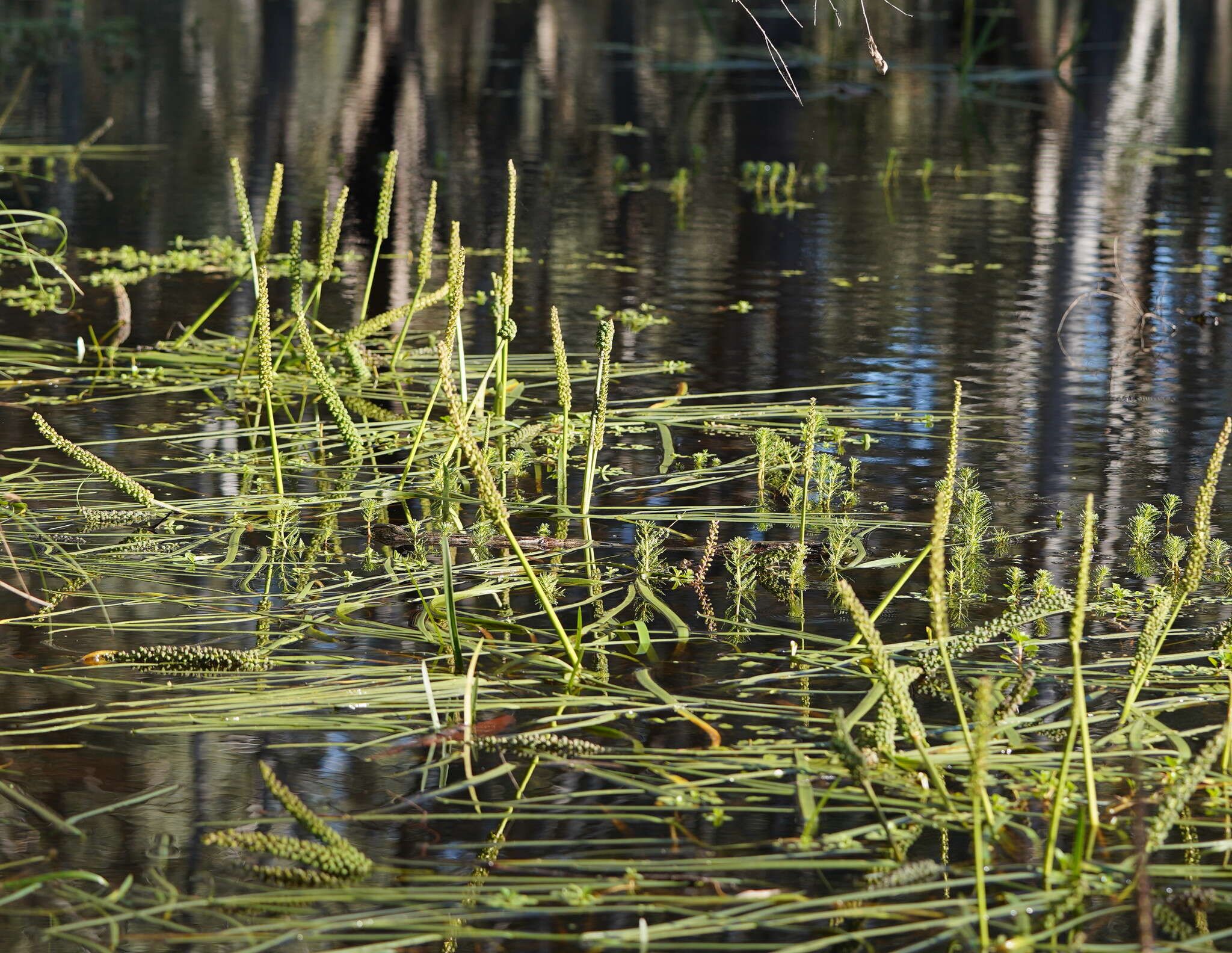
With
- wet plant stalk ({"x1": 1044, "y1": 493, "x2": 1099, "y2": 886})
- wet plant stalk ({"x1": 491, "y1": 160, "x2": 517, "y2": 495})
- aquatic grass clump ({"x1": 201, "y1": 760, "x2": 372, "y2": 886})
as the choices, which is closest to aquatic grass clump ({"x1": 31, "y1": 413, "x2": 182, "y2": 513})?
wet plant stalk ({"x1": 491, "y1": 160, "x2": 517, "y2": 495})

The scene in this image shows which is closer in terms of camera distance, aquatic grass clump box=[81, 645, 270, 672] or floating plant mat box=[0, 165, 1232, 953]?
floating plant mat box=[0, 165, 1232, 953]

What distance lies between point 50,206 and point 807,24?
591 inches

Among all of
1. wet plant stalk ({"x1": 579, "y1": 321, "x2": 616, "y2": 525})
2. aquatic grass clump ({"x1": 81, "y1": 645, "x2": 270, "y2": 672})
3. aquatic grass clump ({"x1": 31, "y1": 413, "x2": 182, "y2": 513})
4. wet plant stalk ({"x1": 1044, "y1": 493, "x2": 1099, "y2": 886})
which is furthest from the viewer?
wet plant stalk ({"x1": 579, "y1": 321, "x2": 616, "y2": 525})

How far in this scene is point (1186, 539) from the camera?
4.59 metres

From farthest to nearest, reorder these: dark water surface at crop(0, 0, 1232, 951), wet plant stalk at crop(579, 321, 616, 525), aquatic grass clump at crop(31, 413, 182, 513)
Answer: dark water surface at crop(0, 0, 1232, 951), wet plant stalk at crop(579, 321, 616, 525), aquatic grass clump at crop(31, 413, 182, 513)

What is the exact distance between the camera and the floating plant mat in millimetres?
2666

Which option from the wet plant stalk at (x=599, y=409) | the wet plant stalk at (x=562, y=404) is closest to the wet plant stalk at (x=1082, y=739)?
the wet plant stalk at (x=599, y=409)

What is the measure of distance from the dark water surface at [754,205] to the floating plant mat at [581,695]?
0.11 meters

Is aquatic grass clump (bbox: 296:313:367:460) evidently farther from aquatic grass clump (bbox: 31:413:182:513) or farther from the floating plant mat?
aquatic grass clump (bbox: 31:413:182:513)

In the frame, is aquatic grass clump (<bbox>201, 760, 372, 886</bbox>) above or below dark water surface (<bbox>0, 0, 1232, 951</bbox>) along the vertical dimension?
below

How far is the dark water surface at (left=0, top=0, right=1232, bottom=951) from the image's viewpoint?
18.6ft

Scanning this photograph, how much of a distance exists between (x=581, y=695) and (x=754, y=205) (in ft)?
25.0

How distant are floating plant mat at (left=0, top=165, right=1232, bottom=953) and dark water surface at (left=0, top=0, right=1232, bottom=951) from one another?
0.11 metres

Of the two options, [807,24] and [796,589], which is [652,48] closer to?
[807,24]
